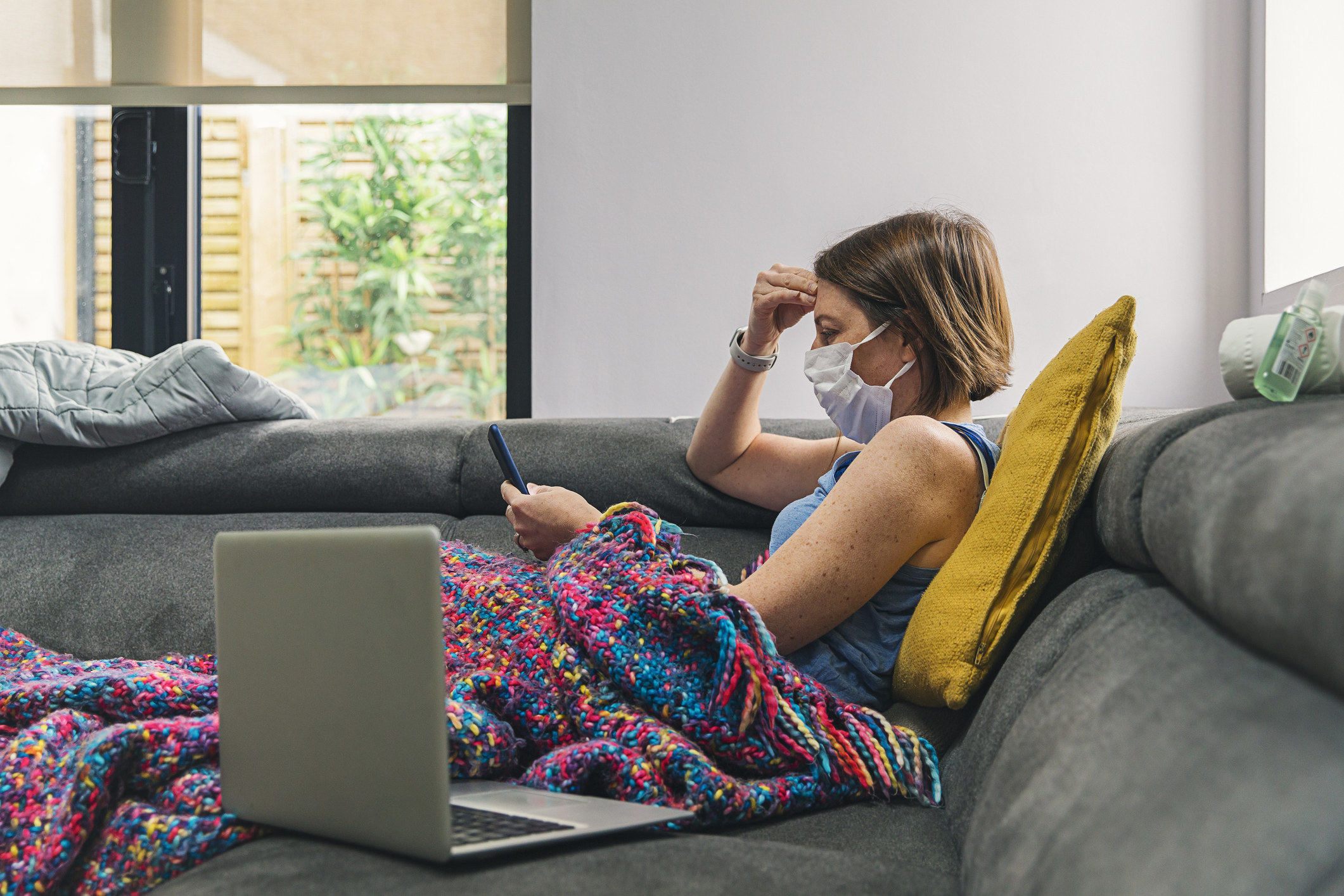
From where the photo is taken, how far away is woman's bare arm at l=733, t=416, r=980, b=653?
3.06 ft

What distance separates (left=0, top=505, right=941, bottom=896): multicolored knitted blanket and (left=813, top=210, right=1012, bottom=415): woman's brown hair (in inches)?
19.5

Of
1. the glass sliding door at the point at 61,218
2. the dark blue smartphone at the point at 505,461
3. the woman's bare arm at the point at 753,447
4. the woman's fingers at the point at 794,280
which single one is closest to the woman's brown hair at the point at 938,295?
the woman's fingers at the point at 794,280

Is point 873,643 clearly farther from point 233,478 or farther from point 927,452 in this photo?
point 233,478

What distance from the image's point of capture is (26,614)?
1.41m

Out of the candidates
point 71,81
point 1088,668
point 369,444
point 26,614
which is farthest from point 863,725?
point 71,81

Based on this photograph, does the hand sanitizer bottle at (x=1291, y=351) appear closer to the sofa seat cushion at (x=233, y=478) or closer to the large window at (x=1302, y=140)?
the sofa seat cushion at (x=233, y=478)

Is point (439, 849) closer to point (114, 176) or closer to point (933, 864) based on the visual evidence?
point (933, 864)

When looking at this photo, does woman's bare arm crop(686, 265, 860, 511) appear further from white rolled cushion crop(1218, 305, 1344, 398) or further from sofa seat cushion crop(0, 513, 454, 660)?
white rolled cushion crop(1218, 305, 1344, 398)

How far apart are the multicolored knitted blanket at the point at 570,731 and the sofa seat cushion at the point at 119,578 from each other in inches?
16.4

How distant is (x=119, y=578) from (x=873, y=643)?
48.5 inches

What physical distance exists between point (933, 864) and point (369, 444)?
4.06 feet

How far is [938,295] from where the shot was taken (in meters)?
1.20

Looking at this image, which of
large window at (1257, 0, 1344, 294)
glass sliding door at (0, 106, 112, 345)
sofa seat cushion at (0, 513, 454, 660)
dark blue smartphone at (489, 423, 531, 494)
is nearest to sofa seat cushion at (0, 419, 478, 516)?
sofa seat cushion at (0, 513, 454, 660)

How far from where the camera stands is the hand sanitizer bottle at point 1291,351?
24.9 inches
